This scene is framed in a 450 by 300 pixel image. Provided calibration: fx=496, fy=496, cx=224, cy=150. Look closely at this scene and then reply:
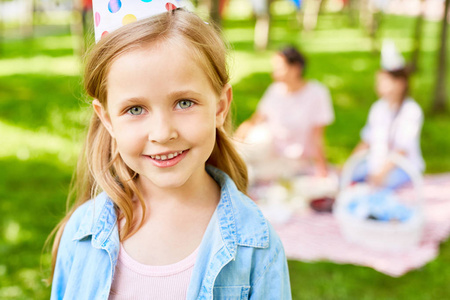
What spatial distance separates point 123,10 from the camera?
1267 millimetres

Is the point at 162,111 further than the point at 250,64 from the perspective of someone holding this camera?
No

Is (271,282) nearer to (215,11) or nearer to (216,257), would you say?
(216,257)

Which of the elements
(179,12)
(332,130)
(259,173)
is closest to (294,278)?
(259,173)

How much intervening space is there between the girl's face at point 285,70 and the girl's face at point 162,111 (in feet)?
11.5

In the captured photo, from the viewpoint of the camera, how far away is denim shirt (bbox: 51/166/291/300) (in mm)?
1337

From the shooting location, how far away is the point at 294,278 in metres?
3.26

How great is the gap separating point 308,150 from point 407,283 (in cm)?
204

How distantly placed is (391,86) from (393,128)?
0.38 meters

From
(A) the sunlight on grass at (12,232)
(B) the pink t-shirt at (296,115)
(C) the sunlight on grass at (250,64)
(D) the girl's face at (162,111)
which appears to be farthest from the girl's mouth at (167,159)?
(C) the sunlight on grass at (250,64)

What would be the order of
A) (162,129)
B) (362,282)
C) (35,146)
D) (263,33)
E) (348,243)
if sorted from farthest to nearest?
1. (263,33)
2. (35,146)
3. (348,243)
4. (362,282)
5. (162,129)

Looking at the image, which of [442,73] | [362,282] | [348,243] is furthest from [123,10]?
[442,73]

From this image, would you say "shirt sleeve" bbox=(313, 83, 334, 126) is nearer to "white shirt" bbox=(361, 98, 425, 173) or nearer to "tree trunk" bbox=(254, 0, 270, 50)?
"white shirt" bbox=(361, 98, 425, 173)

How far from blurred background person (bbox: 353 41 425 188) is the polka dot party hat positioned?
324 cm

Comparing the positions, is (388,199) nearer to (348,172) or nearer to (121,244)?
(348,172)
